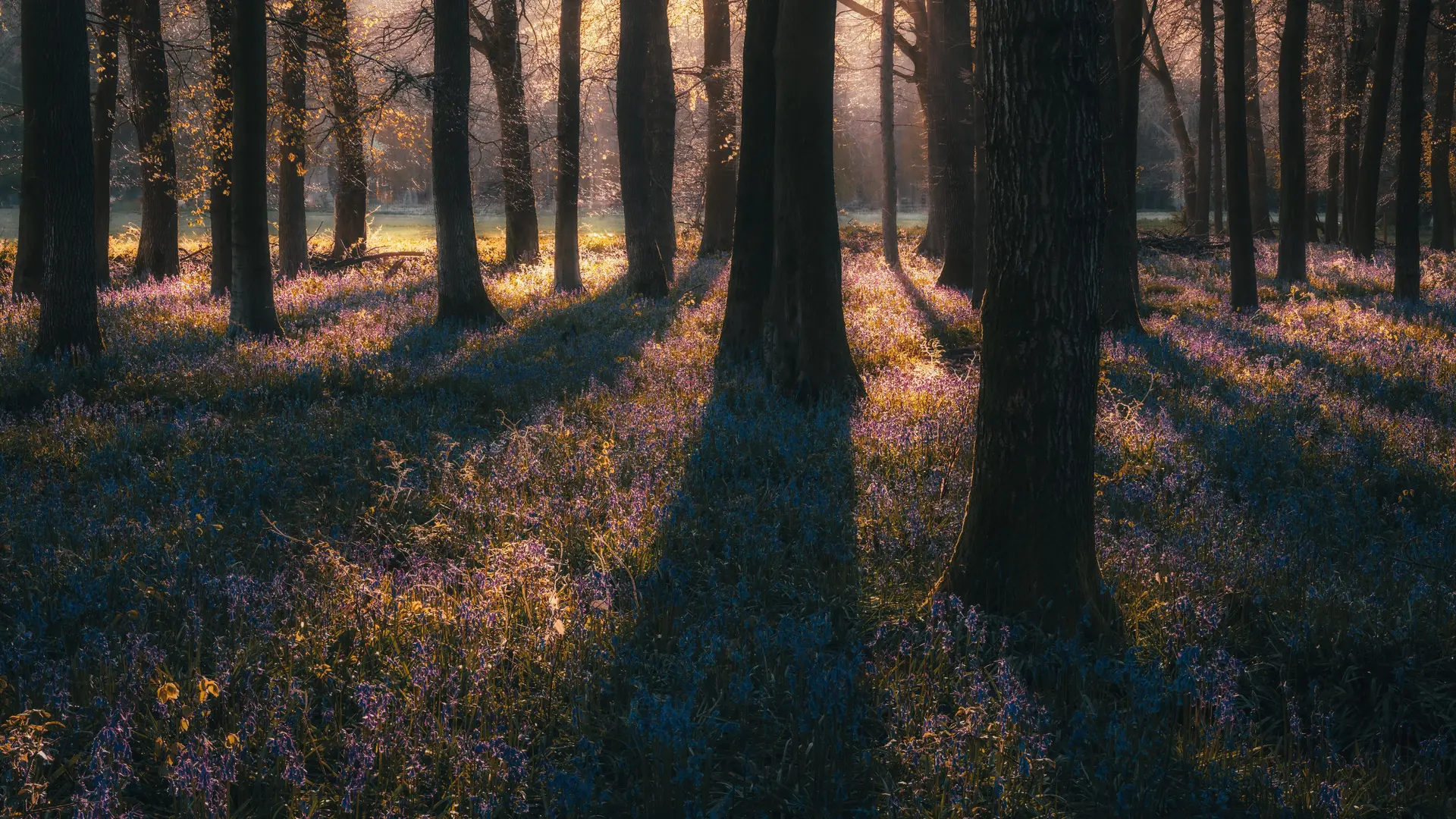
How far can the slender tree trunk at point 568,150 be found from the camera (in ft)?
61.2

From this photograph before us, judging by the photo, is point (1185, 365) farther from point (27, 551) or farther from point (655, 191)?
point (655, 191)

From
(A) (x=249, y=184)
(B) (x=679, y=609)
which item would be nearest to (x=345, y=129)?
(A) (x=249, y=184)

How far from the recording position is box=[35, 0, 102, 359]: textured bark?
10414 millimetres

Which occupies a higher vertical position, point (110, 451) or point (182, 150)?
point (182, 150)

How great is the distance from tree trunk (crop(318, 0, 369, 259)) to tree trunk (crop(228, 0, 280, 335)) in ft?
5.54

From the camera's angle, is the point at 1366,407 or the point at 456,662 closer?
the point at 456,662

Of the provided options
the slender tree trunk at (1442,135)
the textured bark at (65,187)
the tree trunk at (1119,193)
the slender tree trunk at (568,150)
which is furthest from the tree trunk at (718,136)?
the slender tree trunk at (1442,135)

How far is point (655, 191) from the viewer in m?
21.6

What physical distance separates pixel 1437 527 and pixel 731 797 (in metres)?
5.19

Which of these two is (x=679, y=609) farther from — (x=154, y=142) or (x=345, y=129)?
(x=345, y=129)

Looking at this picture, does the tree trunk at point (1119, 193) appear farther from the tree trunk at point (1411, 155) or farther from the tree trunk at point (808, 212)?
the tree trunk at point (808, 212)

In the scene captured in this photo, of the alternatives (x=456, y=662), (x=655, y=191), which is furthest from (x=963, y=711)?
(x=655, y=191)

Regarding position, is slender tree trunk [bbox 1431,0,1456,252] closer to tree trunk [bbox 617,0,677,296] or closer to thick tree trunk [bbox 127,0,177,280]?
tree trunk [bbox 617,0,677,296]

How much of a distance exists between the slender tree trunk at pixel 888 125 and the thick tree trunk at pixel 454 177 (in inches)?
476
